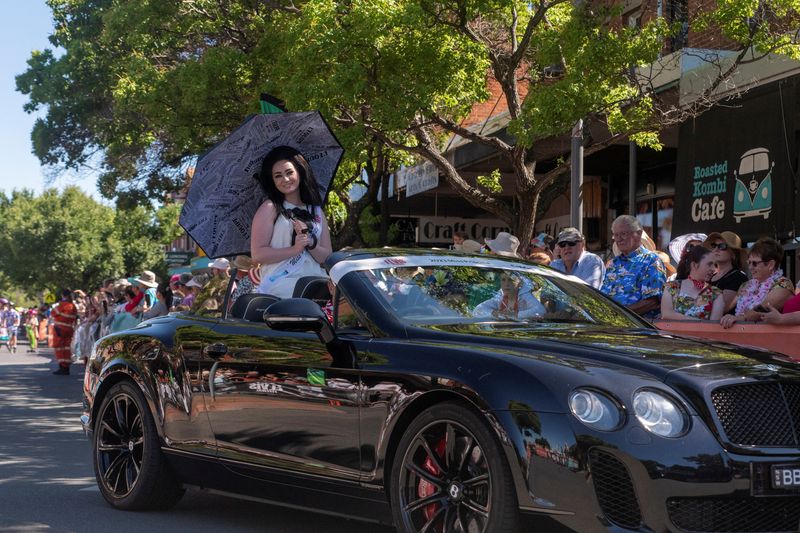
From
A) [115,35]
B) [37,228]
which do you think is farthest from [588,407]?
[37,228]

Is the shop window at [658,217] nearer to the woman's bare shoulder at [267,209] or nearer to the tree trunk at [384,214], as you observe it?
the tree trunk at [384,214]

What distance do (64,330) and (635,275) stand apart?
63.0 feet

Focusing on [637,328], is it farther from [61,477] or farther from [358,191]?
[358,191]

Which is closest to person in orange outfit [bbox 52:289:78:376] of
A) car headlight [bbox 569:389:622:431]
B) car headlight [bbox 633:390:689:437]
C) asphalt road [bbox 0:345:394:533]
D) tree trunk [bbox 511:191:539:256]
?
tree trunk [bbox 511:191:539:256]

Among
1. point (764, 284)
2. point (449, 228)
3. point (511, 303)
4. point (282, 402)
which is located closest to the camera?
point (282, 402)

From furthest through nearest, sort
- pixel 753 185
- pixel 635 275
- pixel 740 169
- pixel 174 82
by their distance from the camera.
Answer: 1. pixel 174 82
2. pixel 740 169
3. pixel 753 185
4. pixel 635 275

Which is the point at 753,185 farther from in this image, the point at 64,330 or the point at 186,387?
the point at 64,330

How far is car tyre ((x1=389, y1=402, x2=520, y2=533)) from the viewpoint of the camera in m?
4.82

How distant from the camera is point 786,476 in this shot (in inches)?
183

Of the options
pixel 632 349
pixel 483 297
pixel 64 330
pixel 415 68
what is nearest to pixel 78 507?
pixel 483 297

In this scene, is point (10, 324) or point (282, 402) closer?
point (282, 402)

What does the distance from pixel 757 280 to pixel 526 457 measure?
4.44 m

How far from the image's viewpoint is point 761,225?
47.7ft

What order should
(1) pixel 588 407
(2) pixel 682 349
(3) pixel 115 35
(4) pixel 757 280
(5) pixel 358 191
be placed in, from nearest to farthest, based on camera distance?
(1) pixel 588 407 < (2) pixel 682 349 < (4) pixel 757 280 < (3) pixel 115 35 < (5) pixel 358 191
